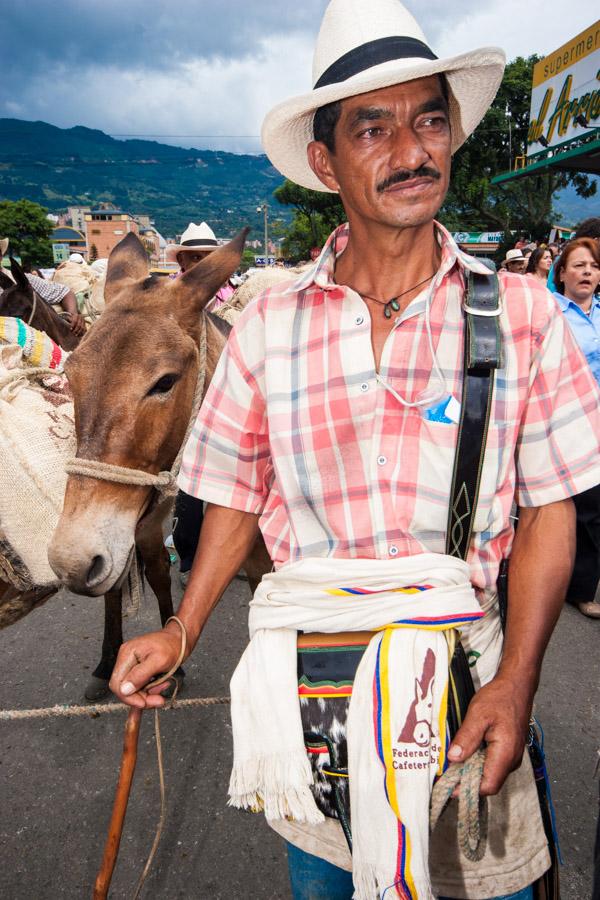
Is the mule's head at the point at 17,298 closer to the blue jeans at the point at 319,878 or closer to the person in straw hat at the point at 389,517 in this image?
the person in straw hat at the point at 389,517

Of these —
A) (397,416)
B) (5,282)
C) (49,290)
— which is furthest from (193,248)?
(397,416)

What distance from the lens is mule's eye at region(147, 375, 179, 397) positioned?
2.03 metres

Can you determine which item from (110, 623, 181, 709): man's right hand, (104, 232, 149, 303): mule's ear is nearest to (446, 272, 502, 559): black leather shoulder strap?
(110, 623, 181, 709): man's right hand

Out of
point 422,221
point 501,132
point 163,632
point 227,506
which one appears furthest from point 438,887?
point 501,132

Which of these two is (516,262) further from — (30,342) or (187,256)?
(30,342)

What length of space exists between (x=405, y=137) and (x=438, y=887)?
1734 millimetres

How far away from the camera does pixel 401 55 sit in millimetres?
1273

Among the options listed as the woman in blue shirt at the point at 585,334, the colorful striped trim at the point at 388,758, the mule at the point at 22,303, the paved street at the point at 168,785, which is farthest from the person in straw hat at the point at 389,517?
the mule at the point at 22,303

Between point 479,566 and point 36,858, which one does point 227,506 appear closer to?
point 479,566

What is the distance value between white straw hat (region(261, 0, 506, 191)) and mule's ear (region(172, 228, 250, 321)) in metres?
0.80

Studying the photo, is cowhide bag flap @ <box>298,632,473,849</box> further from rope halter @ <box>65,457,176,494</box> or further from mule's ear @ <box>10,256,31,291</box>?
mule's ear @ <box>10,256,31,291</box>

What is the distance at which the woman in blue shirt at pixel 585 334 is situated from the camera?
3.24 meters

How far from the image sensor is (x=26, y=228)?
6525 cm

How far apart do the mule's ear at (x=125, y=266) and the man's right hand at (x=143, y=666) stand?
1.75 meters
